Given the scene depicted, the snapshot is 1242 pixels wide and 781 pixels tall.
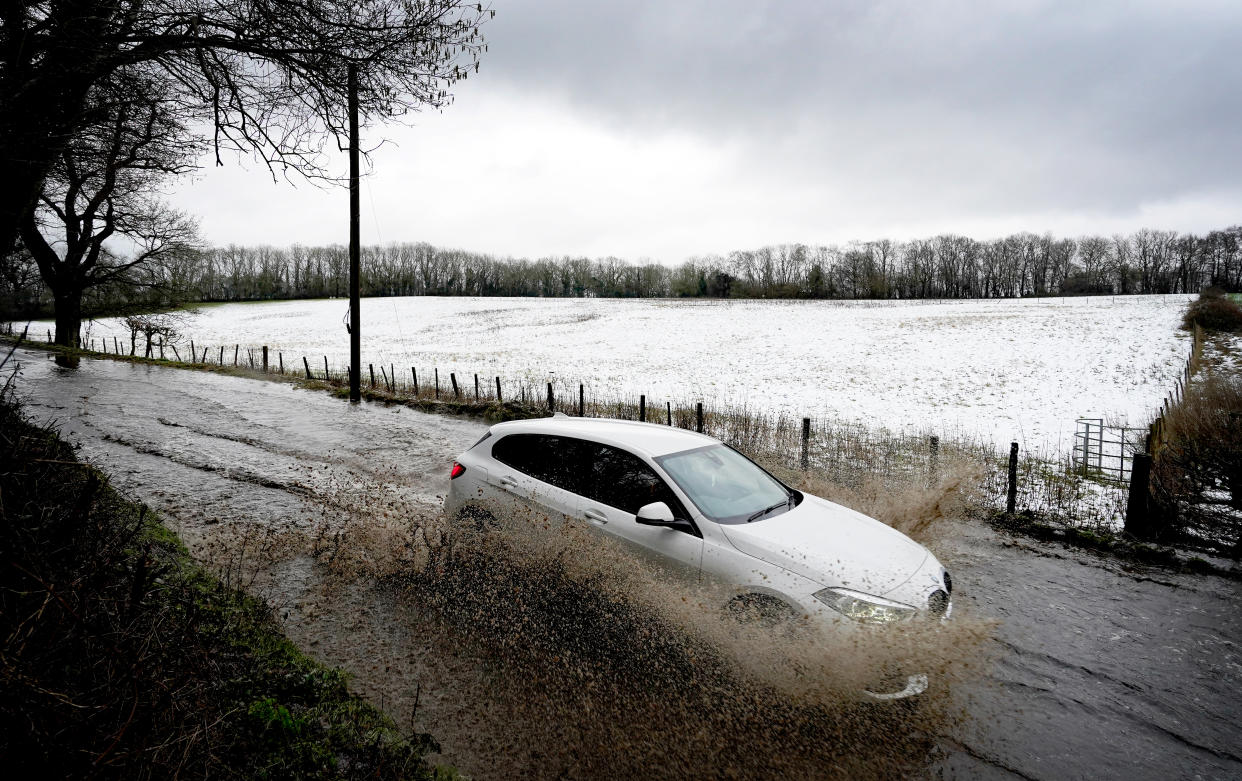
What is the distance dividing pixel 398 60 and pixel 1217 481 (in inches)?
436

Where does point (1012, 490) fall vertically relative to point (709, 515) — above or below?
below

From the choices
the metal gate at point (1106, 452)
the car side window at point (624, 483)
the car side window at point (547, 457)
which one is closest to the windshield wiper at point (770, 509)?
the car side window at point (624, 483)

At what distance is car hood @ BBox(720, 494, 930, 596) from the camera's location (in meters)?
4.30

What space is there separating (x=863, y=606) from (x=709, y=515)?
1313 millimetres

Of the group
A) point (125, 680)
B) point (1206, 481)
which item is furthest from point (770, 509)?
point (1206, 481)

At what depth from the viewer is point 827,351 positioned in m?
34.3

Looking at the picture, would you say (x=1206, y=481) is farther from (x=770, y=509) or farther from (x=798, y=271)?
(x=798, y=271)

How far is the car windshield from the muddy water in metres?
1.21

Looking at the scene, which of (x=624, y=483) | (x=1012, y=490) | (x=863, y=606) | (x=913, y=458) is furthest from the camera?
(x=913, y=458)

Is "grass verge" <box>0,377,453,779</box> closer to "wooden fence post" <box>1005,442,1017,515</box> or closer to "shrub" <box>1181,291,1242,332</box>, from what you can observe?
"wooden fence post" <box>1005,442,1017,515</box>

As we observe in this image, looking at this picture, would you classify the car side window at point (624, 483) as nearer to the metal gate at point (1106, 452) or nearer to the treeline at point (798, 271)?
the metal gate at point (1106, 452)

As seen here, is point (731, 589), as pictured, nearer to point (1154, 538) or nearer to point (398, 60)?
point (398, 60)

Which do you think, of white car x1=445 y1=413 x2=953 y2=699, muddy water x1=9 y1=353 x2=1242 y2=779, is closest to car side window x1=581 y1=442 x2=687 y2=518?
white car x1=445 y1=413 x2=953 y2=699

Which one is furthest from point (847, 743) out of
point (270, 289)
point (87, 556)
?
point (270, 289)
